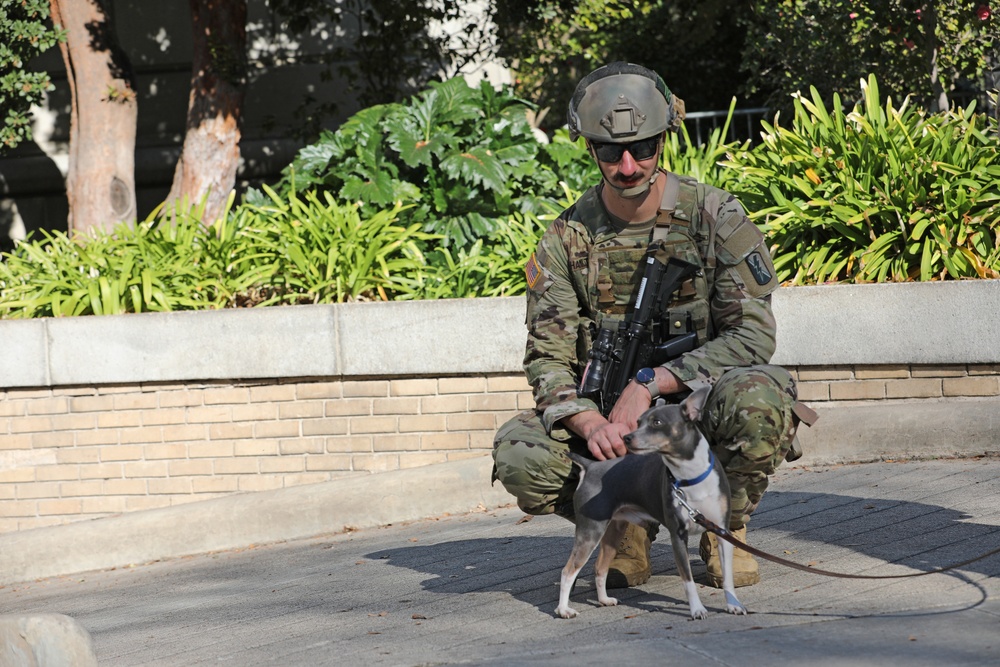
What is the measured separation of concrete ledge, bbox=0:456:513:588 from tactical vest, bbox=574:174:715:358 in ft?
8.40

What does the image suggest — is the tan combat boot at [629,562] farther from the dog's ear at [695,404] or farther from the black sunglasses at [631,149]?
the black sunglasses at [631,149]

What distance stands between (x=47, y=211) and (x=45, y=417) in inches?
252

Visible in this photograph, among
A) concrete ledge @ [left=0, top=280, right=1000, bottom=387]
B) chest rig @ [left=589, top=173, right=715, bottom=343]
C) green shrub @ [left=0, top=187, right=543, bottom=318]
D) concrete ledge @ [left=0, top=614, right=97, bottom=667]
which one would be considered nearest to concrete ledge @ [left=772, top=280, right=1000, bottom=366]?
concrete ledge @ [left=0, top=280, right=1000, bottom=387]

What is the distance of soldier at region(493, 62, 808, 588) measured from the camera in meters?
4.08

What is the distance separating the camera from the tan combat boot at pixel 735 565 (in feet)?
14.1

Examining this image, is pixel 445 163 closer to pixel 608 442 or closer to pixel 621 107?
Result: pixel 621 107

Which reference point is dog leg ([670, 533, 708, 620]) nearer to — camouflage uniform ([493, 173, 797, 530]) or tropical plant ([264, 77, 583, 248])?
camouflage uniform ([493, 173, 797, 530])

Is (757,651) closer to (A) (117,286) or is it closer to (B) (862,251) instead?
(B) (862,251)

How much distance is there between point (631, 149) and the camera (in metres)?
4.23

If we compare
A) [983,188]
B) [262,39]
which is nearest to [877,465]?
[983,188]

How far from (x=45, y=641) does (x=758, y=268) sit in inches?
102

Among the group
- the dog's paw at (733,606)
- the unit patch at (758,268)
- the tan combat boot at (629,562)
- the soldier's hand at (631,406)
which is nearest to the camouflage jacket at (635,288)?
the unit patch at (758,268)

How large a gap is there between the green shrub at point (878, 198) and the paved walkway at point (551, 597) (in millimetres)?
1254

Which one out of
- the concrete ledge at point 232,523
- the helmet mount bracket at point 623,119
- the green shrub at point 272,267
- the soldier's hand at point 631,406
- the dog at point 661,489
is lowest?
the concrete ledge at point 232,523
